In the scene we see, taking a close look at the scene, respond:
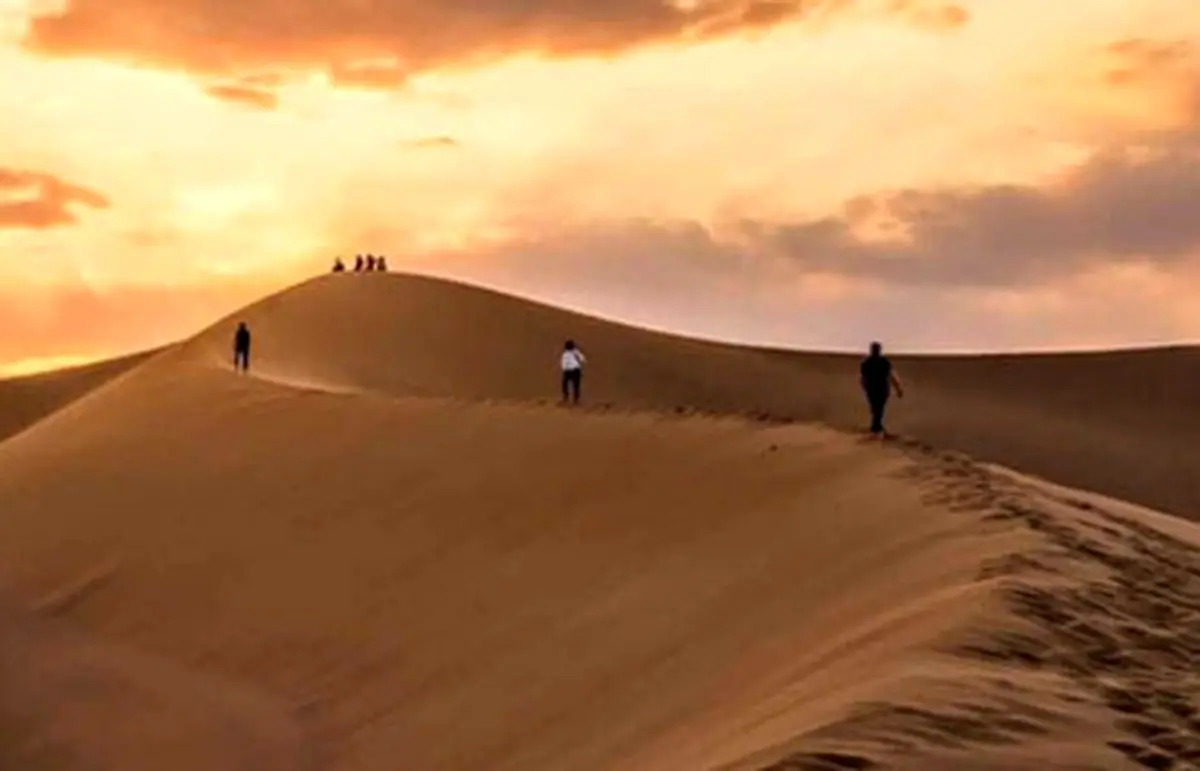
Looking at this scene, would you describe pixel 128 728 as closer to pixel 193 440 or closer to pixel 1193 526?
pixel 1193 526

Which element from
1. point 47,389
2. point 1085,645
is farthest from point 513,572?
point 47,389

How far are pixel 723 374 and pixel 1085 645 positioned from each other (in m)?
42.1

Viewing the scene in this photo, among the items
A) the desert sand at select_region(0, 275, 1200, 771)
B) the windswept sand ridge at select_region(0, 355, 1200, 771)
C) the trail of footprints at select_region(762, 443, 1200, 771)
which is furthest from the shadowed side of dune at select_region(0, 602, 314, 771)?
the trail of footprints at select_region(762, 443, 1200, 771)

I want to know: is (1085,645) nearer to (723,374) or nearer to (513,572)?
(513,572)

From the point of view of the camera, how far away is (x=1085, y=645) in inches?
346

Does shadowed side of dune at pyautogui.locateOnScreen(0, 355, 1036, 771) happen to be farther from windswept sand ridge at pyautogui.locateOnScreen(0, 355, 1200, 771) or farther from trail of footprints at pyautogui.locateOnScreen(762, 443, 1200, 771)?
trail of footprints at pyautogui.locateOnScreen(762, 443, 1200, 771)

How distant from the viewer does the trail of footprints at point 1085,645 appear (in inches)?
280

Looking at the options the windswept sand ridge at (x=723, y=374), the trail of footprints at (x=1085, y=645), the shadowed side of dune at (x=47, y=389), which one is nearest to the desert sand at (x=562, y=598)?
the trail of footprints at (x=1085, y=645)

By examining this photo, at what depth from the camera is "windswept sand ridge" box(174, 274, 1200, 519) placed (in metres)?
41.3

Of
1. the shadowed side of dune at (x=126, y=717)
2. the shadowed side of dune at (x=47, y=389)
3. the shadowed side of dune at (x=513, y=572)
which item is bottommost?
the shadowed side of dune at (x=126, y=717)

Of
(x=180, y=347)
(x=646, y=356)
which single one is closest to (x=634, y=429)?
(x=180, y=347)

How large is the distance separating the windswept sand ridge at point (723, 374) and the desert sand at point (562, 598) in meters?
14.6

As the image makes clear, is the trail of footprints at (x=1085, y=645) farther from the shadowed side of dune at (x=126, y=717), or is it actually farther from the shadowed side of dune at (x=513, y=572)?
the shadowed side of dune at (x=126, y=717)

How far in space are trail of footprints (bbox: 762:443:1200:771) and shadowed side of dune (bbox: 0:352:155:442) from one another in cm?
4604
